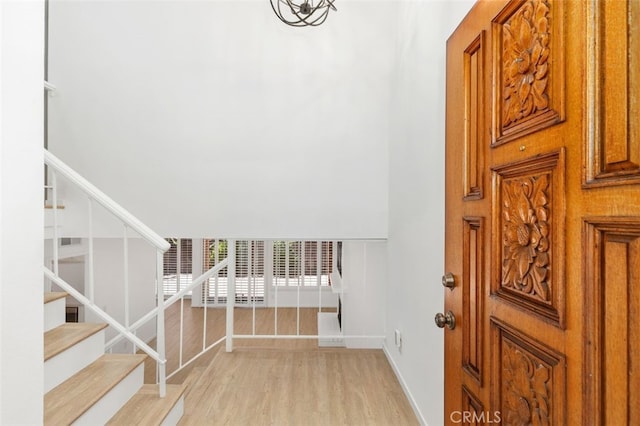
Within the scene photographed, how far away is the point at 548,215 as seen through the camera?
71 centimetres

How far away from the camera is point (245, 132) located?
3.06 m

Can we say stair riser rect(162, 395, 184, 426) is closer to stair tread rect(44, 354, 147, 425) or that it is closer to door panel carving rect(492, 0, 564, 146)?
stair tread rect(44, 354, 147, 425)

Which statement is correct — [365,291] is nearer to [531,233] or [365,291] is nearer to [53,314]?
[53,314]

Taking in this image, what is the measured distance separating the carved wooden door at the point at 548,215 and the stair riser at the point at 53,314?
7.76ft

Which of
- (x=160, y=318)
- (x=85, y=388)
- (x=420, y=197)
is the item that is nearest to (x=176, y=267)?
(x=160, y=318)

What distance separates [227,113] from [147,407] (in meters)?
2.29

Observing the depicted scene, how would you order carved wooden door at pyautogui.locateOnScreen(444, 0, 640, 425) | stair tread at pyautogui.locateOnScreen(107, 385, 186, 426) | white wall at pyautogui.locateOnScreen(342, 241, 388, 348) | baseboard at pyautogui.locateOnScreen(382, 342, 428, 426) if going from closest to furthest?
1. carved wooden door at pyautogui.locateOnScreen(444, 0, 640, 425)
2. stair tread at pyautogui.locateOnScreen(107, 385, 186, 426)
3. baseboard at pyautogui.locateOnScreen(382, 342, 428, 426)
4. white wall at pyautogui.locateOnScreen(342, 241, 388, 348)

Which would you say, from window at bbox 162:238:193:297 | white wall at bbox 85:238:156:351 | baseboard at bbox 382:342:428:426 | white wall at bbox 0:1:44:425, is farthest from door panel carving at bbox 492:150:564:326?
window at bbox 162:238:193:297

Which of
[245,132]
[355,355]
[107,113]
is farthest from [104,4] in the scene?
[355,355]

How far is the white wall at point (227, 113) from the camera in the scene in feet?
9.81

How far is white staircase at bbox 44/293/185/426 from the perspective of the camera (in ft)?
5.58

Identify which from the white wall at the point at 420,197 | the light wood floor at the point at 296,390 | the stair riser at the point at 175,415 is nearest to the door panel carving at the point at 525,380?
the white wall at the point at 420,197

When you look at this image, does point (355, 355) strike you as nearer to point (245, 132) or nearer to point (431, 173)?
point (431, 173)

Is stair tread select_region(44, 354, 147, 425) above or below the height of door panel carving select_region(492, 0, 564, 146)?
below
